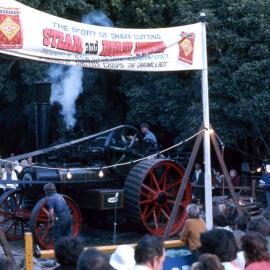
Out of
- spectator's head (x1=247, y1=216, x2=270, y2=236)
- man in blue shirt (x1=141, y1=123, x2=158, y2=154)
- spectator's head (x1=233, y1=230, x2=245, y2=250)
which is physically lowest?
spectator's head (x1=233, y1=230, x2=245, y2=250)

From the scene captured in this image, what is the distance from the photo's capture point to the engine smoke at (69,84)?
74.1 ft

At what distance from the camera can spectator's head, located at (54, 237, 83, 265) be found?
187 inches

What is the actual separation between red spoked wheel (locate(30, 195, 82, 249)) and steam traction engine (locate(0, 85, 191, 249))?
0.02 m

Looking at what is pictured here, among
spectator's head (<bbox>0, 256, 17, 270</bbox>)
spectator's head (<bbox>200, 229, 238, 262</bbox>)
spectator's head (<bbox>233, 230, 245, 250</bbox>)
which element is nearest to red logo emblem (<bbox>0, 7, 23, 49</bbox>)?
spectator's head (<bbox>233, 230, 245, 250</bbox>)

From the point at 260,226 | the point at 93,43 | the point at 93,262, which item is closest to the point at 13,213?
the point at 93,43

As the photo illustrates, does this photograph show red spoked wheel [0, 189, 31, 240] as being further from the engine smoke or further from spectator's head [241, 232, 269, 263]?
the engine smoke

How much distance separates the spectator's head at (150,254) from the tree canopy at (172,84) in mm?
13527

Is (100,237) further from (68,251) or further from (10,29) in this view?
(68,251)

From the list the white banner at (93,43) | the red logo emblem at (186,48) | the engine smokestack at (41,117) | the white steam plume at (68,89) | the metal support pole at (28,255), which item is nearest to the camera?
the metal support pole at (28,255)

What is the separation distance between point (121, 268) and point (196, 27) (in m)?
5.49

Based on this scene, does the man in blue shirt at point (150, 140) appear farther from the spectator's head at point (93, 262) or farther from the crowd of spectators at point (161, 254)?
the spectator's head at point (93, 262)

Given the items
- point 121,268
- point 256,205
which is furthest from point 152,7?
point 121,268

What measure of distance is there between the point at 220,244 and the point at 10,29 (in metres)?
3.90

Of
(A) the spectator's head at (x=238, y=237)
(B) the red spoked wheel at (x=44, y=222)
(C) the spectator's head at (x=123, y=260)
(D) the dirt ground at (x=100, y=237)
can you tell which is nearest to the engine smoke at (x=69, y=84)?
(D) the dirt ground at (x=100, y=237)
